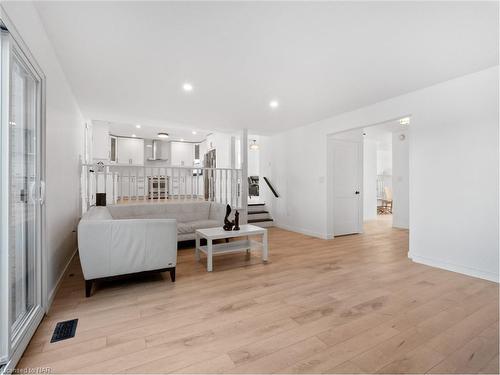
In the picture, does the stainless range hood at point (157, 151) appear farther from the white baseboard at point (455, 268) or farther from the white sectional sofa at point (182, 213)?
the white baseboard at point (455, 268)

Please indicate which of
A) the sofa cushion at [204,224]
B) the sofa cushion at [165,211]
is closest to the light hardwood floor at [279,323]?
the sofa cushion at [204,224]

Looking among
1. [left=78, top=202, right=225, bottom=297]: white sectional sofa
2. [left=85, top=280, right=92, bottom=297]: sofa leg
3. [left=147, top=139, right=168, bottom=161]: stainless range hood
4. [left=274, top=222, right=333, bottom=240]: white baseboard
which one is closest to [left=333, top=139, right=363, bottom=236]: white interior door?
[left=274, top=222, right=333, bottom=240]: white baseboard

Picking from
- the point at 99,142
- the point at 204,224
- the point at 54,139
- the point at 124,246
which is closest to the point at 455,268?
the point at 204,224

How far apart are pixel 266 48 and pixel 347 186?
392cm

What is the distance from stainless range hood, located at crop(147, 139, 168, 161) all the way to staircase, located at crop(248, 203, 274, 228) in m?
5.12

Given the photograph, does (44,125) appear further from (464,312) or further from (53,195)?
(464,312)

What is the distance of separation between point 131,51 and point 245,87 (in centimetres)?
147

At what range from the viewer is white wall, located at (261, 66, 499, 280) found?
113 inches

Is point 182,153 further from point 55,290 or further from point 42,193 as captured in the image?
point 42,193

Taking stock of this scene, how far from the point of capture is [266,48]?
249 cm

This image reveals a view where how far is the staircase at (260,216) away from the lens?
6.46 m

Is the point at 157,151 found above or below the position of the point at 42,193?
above

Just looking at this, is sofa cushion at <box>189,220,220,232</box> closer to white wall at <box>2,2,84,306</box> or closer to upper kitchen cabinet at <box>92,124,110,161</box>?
white wall at <box>2,2,84,306</box>

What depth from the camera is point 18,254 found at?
180cm
